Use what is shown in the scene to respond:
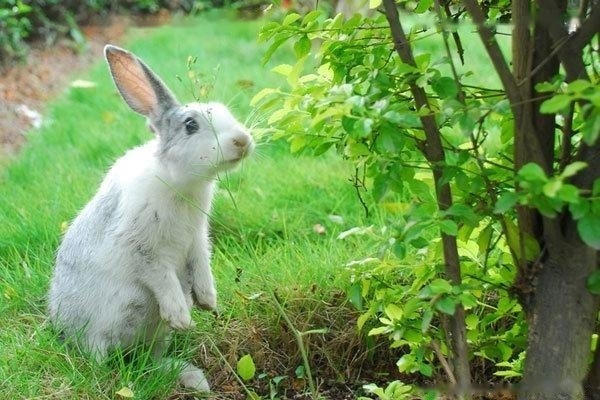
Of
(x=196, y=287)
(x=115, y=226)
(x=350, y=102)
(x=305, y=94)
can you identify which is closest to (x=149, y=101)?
(x=115, y=226)

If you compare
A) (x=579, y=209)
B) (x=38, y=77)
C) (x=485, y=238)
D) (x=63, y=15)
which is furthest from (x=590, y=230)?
(x=63, y=15)

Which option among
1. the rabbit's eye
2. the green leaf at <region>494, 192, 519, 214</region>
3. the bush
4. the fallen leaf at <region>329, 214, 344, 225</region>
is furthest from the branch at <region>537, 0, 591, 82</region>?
the bush

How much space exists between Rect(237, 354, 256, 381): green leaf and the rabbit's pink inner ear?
0.92 m

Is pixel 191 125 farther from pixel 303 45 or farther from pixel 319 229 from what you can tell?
pixel 319 229

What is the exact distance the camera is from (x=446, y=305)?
2174mm

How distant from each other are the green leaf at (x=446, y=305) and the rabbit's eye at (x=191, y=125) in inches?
44.9

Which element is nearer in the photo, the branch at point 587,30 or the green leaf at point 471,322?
the branch at point 587,30

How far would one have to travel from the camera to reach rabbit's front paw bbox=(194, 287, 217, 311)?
3158 mm

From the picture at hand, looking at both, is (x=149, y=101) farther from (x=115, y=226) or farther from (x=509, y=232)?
(x=509, y=232)

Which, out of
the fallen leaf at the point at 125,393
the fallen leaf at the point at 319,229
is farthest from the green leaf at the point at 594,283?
the fallen leaf at the point at 319,229

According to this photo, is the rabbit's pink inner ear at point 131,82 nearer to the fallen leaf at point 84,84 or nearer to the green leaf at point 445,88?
the green leaf at point 445,88

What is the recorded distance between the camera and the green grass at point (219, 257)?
290cm

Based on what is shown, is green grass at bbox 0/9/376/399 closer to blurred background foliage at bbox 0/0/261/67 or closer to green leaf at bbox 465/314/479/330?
green leaf at bbox 465/314/479/330

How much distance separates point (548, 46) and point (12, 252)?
8.39 feet
